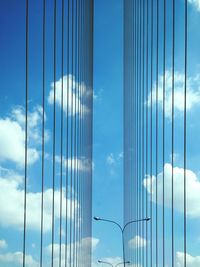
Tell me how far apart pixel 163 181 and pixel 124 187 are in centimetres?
3686

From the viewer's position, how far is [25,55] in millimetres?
12391

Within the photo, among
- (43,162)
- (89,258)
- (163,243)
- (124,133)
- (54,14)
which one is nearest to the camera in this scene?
(43,162)

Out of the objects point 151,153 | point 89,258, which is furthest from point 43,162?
point 89,258

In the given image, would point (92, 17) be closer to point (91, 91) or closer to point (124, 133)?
point (91, 91)

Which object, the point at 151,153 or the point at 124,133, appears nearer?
the point at 151,153

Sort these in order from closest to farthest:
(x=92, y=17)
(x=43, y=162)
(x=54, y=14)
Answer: (x=43, y=162) → (x=54, y=14) → (x=92, y=17)

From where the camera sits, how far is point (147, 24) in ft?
86.3

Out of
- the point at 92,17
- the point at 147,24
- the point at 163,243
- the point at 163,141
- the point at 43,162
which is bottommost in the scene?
the point at 163,243

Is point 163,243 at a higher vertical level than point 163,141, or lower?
lower

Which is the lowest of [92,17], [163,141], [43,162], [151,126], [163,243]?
[163,243]

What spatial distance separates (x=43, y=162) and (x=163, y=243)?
747 centimetres

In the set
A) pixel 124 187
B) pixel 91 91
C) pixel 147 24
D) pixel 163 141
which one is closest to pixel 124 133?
pixel 124 187

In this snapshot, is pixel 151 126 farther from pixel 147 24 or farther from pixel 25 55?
pixel 25 55

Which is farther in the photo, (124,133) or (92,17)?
(124,133)
